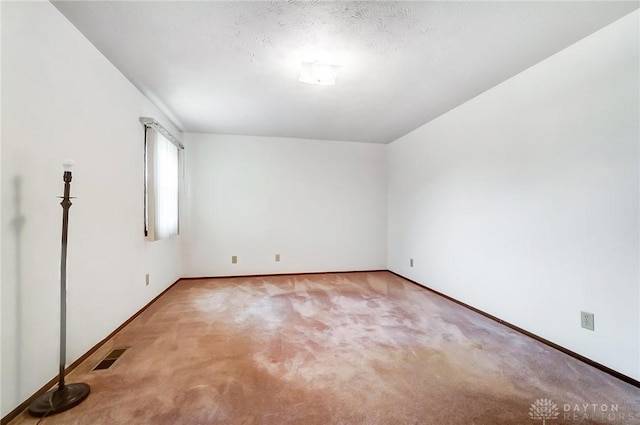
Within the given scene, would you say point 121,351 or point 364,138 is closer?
point 121,351

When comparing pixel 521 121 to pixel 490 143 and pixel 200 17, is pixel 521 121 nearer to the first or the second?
pixel 490 143

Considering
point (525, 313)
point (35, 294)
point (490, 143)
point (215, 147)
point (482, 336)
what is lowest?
point (482, 336)

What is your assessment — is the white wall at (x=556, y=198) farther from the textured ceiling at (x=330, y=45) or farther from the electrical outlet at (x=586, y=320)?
the textured ceiling at (x=330, y=45)

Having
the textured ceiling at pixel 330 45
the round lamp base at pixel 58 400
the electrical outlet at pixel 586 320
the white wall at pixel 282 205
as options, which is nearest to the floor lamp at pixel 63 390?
the round lamp base at pixel 58 400

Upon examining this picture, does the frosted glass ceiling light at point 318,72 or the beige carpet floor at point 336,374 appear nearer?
the beige carpet floor at point 336,374

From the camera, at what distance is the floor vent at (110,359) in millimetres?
1891

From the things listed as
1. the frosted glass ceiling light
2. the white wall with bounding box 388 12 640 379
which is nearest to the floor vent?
the frosted glass ceiling light

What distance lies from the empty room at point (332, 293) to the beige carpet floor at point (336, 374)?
16 millimetres

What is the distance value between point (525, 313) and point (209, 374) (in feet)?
8.54

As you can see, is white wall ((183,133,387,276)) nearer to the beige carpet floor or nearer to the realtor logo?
the beige carpet floor

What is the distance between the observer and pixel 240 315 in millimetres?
2859

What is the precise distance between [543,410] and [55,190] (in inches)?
120

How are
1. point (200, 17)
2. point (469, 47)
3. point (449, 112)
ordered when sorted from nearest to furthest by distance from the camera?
point (200, 17) < point (469, 47) < point (449, 112)

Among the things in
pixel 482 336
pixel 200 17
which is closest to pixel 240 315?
pixel 482 336
